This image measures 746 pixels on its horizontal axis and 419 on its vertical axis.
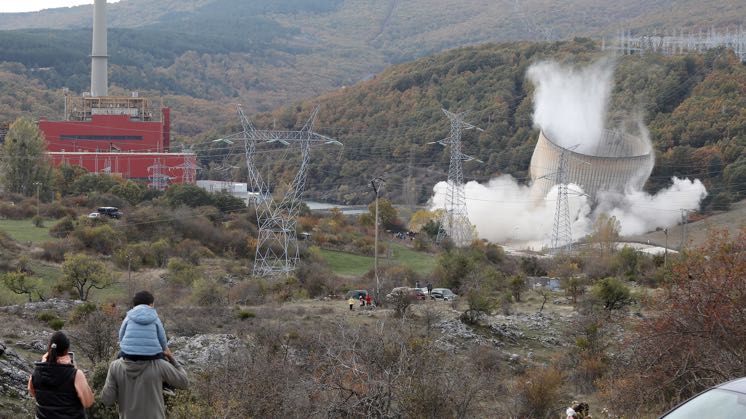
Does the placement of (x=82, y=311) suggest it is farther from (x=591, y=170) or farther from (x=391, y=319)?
(x=591, y=170)

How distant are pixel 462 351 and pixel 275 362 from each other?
388 inches

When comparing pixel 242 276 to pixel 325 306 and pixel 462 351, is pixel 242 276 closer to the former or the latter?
pixel 325 306

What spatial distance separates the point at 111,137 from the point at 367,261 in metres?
33.9

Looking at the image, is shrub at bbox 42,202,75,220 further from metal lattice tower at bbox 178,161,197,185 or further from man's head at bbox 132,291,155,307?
man's head at bbox 132,291,155,307

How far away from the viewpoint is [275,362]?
1526 cm

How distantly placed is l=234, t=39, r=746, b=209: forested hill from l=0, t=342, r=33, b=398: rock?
186ft

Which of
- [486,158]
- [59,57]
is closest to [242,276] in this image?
[486,158]

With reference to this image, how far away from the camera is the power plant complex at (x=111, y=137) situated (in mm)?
69250

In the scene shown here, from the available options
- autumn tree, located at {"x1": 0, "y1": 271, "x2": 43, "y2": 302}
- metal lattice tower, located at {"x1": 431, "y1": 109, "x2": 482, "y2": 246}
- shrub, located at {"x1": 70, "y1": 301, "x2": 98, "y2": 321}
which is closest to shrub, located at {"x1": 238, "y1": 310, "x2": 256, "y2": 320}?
shrub, located at {"x1": 70, "y1": 301, "x2": 98, "y2": 321}

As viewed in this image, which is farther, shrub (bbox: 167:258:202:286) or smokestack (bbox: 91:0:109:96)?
smokestack (bbox: 91:0:109:96)

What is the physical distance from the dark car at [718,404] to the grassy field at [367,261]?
34455mm

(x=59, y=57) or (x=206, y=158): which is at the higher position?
(x=59, y=57)

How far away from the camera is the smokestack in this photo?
264 ft

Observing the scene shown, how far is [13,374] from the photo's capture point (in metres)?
13.9
